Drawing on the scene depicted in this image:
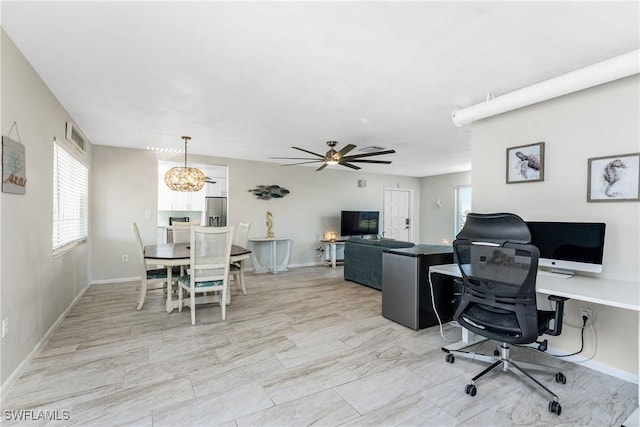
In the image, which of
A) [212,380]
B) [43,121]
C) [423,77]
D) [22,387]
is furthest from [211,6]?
[22,387]

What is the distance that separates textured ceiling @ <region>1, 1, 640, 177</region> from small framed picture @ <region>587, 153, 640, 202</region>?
62cm

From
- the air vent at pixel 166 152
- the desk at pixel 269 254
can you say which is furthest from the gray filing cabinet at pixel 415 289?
the air vent at pixel 166 152

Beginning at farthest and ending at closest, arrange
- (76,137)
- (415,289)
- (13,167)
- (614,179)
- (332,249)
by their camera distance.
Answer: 1. (332,249)
2. (76,137)
3. (415,289)
4. (614,179)
5. (13,167)

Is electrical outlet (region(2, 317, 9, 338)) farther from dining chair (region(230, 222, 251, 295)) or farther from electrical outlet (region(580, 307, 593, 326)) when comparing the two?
electrical outlet (region(580, 307, 593, 326))

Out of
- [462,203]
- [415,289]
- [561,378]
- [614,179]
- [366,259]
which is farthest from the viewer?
[462,203]

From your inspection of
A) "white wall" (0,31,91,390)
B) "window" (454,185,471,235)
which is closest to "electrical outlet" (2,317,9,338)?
"white wall" (0,31,91,390)

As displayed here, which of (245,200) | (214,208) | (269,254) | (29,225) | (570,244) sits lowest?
(269,254)

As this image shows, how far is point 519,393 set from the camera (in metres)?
2.01

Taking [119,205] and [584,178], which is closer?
[584,178]

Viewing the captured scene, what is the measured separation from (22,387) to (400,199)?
26.6 ft

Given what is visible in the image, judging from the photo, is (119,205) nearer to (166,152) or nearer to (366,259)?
(166,152)

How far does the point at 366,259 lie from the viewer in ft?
16.1

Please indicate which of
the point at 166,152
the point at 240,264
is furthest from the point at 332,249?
the point at 166,152

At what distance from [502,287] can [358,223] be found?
17.8 ft
